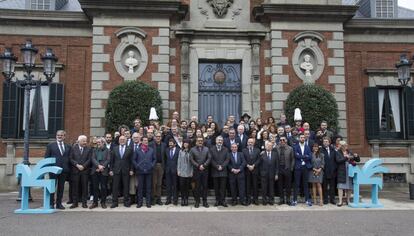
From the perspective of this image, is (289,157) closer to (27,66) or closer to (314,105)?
(314,105)

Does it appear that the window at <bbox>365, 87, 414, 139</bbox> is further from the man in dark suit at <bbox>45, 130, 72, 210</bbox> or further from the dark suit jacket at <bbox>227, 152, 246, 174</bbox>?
the man in dark suit at <bbox>45, 130, 72, 210</bbox>

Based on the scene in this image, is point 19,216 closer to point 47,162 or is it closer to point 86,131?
point 47,162

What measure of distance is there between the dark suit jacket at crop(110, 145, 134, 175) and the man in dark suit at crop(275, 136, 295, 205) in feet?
12.7

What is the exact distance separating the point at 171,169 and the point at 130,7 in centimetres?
677

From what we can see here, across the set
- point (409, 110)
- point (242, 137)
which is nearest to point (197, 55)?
point (242, 137)

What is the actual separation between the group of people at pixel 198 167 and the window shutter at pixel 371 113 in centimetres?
522

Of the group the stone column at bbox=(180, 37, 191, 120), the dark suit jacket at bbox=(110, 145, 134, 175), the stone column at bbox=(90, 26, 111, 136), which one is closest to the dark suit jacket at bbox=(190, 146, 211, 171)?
the dark suit jacket at bbox=(110, 145, 134, 175)

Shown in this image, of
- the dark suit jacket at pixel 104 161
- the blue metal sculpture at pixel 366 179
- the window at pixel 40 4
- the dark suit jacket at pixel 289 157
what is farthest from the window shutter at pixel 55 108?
the blue metal sculpture at pixel 366 179

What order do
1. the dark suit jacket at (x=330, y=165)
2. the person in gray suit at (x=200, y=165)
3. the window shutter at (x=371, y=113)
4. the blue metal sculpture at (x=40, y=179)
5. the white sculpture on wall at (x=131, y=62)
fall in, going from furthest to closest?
1. the window shutter at (x=371, y=113)
2. the white sculpture on wall at (x=131, y=62)
3. the dark suit jacket at (x=330, y=165)
4. the person in gray suit at (x=200, y=165)
5. the blue metal sculpture at (x=40, y=179)

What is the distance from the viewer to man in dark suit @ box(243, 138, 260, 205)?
1091cm

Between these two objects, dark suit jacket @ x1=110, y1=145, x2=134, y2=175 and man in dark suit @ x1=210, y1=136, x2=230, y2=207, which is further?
man in dark suit @ x1=210, y1=136, x2=230, y2=207

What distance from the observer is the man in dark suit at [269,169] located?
1094 centimetres

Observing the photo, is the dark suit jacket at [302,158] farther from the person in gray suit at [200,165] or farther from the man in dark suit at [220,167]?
the person in gray suit at [200,165]

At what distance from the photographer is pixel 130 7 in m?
14.8
